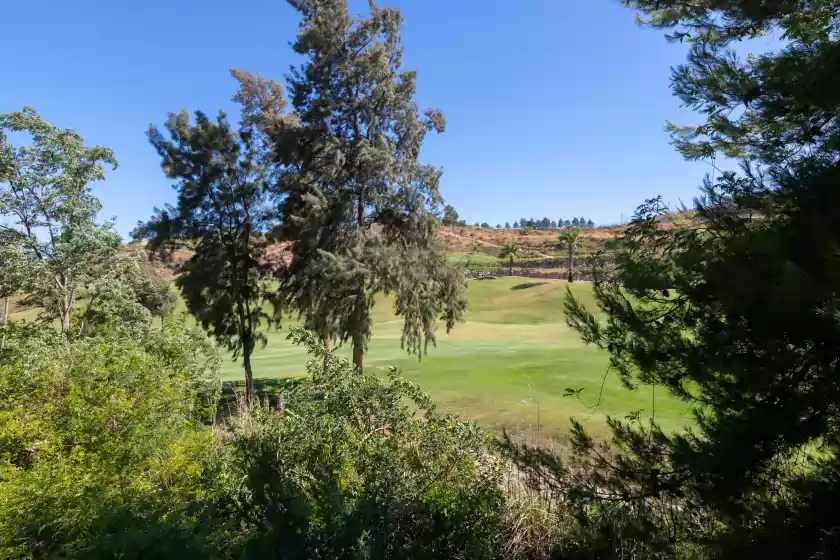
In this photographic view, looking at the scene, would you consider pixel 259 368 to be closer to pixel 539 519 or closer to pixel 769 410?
pixel 539 519

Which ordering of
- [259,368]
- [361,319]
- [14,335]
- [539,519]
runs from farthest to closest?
[259,368] < [361,319] < [14,335] < [539,519]

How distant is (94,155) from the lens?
13422mm

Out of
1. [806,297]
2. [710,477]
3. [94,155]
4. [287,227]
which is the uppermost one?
[94,155]

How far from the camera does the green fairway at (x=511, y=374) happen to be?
40.7 feet

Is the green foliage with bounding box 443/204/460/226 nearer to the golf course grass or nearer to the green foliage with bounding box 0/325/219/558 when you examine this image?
the golf course grass

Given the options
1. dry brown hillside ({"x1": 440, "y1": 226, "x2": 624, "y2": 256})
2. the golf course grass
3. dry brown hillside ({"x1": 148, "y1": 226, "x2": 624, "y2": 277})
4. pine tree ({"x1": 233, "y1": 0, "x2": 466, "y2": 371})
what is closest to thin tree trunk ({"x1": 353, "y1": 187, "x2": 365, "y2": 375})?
pine tree ({"x1": 233, "y1": 0, "x2": 466, "y2": 371})

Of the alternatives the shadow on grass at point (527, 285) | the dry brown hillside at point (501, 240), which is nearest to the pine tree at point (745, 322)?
the shadow on grass at point (527, 285)

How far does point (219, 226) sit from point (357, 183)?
5.26 metres

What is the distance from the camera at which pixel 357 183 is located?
1622 centimetres

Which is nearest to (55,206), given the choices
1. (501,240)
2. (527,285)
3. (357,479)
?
(357,479)

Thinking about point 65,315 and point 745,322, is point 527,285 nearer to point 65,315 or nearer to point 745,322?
point 65,315

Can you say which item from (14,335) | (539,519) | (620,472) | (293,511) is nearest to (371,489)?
(293,511)

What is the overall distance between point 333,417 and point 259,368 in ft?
65.2

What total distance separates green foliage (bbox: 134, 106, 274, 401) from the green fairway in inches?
162
